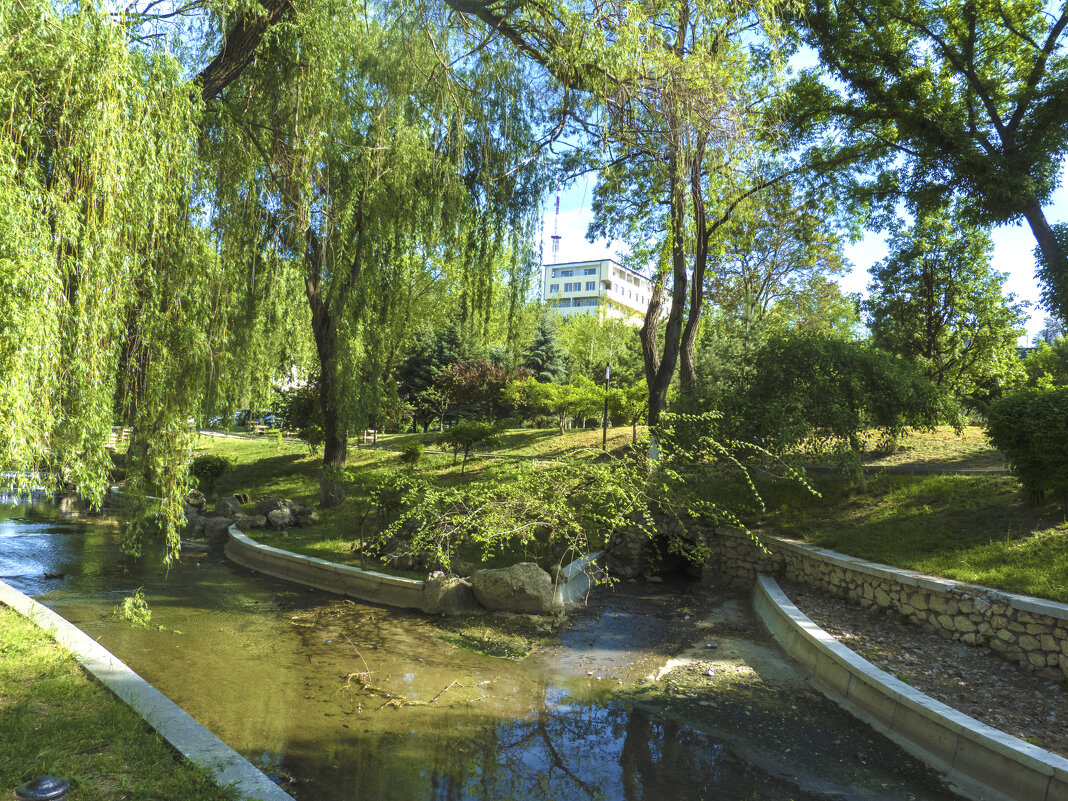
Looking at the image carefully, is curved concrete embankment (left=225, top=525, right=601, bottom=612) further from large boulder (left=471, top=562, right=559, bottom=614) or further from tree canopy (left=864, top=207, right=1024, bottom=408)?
tree canopy (left=864, top=207, right=1024, bottom=408)

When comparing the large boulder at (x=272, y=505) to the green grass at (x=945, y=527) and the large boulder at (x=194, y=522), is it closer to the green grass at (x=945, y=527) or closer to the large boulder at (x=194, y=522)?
the large boulder at (x=194, y=522)

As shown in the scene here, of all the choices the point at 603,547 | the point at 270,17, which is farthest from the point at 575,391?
the point at 270,17

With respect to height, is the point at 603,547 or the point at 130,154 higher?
the point at 130,154

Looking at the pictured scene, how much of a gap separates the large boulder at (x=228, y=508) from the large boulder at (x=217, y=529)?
30.5 inches

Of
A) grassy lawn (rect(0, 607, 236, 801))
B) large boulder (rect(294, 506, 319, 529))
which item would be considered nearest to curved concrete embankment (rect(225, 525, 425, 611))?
large boulder (rect(294, 506, 319, 529))

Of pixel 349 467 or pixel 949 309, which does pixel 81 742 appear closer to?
pixel 349 467

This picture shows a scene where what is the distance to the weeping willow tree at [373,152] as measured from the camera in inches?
245

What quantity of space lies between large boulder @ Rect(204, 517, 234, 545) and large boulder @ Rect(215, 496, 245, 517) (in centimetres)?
77

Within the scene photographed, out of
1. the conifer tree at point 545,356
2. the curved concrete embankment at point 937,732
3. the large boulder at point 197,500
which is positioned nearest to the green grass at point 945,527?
the curved concrete embankment at point 937,732

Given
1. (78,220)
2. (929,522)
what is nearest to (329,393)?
(78,220)

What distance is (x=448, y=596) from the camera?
9.69m

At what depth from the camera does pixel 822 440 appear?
11672mm

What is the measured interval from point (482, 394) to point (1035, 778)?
22929 mm

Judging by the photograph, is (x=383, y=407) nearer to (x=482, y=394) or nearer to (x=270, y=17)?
(x=482, y=394)
